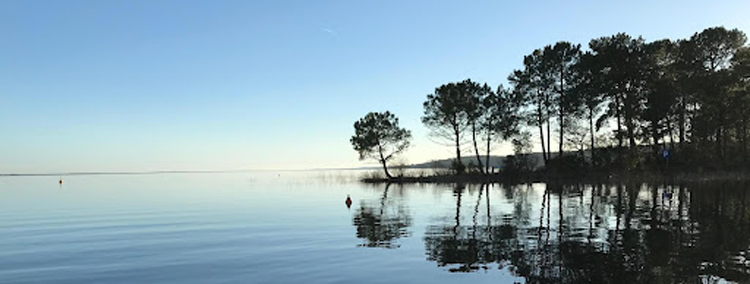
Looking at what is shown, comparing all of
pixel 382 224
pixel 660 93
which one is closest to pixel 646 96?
pixel 660 93

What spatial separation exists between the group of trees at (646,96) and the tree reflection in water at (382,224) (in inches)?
1665

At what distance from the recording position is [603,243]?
17844mm

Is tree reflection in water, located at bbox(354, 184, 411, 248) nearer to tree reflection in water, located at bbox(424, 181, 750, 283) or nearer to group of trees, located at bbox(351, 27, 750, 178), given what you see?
tree reflection in water, located at bbox(424, 181, 750, 283)

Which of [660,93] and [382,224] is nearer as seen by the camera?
[382,224]

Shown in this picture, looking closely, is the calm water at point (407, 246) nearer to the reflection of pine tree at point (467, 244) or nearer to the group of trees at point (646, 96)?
the reflection of pine tree at point (467, 244)

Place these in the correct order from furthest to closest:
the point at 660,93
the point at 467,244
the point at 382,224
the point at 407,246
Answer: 1. the point at 660,93
2. the point at 382,224
3. the point at 407,246
4. the point at 467,244

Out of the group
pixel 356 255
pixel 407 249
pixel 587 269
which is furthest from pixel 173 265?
pixel 587 269

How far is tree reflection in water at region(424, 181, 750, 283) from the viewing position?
13.0 metres

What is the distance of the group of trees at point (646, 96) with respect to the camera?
62.6 m

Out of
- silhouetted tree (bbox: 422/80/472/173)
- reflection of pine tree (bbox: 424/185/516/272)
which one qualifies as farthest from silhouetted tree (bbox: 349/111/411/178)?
reflection of pine tree (bbox: 424/185/516/272)

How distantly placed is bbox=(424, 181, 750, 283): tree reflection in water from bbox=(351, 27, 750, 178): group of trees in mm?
36944

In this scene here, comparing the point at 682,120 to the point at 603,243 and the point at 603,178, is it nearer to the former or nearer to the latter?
the point at 603,178

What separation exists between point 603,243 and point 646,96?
56405 mm

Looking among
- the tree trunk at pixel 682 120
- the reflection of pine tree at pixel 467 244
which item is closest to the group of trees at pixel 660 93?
the tree trunk at pixel 682 120
